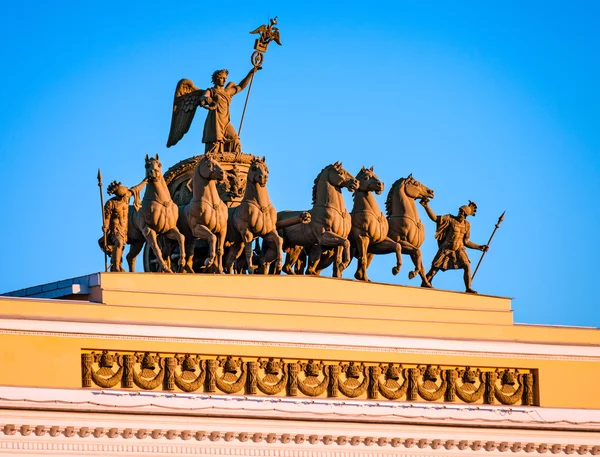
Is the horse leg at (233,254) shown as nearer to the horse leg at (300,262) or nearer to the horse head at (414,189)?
the horse leg at (300,262)

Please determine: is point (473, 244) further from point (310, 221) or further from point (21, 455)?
point (21, 455)

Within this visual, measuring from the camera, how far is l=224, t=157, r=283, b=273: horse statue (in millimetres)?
43750

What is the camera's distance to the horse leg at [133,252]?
143 feet

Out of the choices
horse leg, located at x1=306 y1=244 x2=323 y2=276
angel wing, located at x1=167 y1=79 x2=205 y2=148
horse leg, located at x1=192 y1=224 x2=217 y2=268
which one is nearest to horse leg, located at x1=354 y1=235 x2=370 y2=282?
horse leg, located at x1=306 y1=244 x2=323 y2=276

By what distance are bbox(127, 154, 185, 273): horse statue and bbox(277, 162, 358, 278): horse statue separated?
2.49 m

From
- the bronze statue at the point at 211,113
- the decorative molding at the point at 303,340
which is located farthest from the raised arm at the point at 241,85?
the decorative molding at the point at 303,340

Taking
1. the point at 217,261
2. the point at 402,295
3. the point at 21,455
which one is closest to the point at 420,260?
the point at 402,295

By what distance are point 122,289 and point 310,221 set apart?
4.29 m

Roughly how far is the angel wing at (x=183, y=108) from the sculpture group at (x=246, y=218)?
0.02 metres

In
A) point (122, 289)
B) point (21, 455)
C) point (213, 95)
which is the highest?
point (213, 95)

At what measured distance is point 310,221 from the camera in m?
44.5

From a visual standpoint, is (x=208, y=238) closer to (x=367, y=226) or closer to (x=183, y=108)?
(x=367, y=226)

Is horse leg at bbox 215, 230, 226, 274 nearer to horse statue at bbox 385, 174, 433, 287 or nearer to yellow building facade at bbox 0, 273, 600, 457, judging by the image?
yellow building facade at bbox 0, 273, 600, 457

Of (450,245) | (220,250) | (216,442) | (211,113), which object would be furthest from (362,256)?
(216,442)
